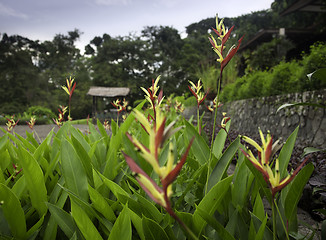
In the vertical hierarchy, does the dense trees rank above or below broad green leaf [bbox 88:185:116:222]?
above

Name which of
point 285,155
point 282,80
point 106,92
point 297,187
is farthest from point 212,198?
point 106,92

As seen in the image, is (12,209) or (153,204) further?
(153,204)

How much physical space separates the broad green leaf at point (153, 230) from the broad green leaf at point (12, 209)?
1.51ft

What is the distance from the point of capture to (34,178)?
0.97 meters

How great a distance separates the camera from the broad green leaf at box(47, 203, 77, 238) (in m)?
0.87

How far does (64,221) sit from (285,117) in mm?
5333

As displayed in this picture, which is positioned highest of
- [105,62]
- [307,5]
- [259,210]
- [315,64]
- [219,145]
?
[307,5]

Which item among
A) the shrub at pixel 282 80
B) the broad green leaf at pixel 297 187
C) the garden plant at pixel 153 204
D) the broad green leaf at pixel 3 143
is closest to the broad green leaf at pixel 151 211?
the garden plant at pixel 153 204

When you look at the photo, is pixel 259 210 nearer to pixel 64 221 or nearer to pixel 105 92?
pixel 64 221

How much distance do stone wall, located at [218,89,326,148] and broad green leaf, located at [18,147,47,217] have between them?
113 inches

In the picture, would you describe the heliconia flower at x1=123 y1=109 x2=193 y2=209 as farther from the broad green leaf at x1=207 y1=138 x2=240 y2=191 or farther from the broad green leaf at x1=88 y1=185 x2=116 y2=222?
the broad green leaf at x1=207 y1=138 x2=240 y2=191

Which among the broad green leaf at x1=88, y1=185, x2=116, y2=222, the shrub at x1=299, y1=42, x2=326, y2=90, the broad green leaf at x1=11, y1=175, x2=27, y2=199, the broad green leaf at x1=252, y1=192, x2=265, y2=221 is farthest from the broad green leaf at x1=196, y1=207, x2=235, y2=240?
the shrub at x1=299, y1=42, x2=326, y2=90

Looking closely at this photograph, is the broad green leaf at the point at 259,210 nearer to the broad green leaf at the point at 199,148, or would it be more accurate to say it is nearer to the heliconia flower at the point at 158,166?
the broad green leaf at the point at 199,148

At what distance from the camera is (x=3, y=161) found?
139 centimetres
